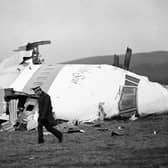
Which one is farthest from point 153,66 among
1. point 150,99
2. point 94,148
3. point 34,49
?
point 94,148

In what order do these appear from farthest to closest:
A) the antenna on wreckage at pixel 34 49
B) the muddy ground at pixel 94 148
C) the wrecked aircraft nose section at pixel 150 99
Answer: the antenna on wreckage at pixel 34 49
the wrecked aircraft nose section at pixel 150 99
the muddy ground at pixel 94 148

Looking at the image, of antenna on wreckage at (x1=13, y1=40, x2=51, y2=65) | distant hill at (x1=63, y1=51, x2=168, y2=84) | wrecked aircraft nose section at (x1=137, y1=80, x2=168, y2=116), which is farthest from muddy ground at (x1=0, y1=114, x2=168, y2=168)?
distant hill at (x1=63, y1=51, x2=168, y2=84)

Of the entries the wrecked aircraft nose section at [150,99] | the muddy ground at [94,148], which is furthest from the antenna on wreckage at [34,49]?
the muddy ground at [94,148]

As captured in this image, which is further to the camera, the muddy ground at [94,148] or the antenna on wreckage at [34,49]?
the antenna on wreckage at [34,49]

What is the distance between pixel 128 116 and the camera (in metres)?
18.9

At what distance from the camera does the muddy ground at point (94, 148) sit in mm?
9141

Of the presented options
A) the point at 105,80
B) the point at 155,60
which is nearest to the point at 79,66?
the point at 105,80

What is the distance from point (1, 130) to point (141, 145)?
24.3 ft

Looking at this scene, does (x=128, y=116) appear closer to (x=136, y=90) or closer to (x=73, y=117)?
(x=136, y=90)

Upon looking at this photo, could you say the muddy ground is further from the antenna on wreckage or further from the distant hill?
the distant hill

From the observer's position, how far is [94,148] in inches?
447

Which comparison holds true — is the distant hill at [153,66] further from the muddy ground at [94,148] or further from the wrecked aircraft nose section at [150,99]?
the muddy ground at [94,148]

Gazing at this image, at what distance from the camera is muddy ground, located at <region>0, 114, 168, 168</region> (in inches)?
360

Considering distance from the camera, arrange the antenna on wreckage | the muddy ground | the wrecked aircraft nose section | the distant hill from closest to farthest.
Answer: the muddy ground → the wrecked aircraft nose section → the antenna on wreckage → the distant hill
